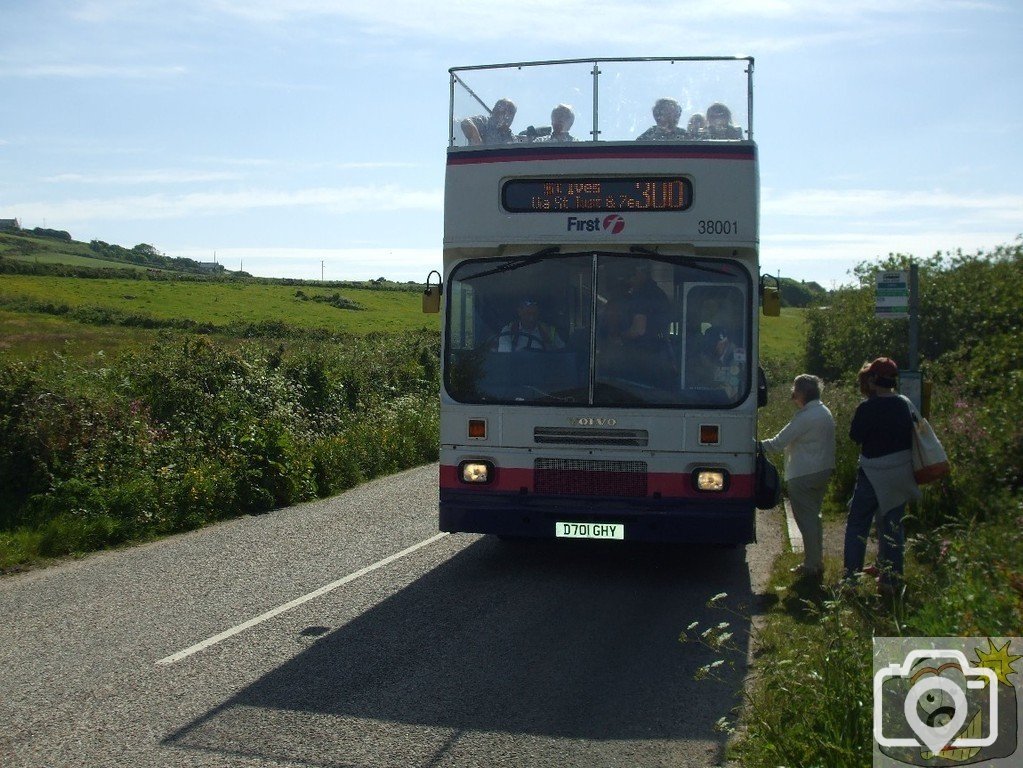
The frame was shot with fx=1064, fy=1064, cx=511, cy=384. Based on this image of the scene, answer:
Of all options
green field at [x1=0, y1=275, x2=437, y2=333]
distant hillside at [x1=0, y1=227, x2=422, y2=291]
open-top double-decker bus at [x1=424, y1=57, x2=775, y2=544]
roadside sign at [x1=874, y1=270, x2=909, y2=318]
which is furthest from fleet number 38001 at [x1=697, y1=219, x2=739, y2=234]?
distant hillside at [x1=0, y1=227, x2=422, y2=291]

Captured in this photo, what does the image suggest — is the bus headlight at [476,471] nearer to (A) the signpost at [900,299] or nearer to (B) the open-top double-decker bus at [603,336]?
(B) the open-top double-decker bus at [603,336]

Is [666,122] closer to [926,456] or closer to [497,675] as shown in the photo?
[926,456]

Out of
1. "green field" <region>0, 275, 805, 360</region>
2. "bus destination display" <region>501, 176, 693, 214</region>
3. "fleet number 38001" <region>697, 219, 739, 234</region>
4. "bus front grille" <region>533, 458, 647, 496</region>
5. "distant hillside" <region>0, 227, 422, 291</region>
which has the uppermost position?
"distant hillside" <region>0, 227, 422, 291</region>

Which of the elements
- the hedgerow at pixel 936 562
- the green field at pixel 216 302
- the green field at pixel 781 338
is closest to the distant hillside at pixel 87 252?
the green field at pixel 216 302

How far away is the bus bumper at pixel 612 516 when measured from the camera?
867 cm

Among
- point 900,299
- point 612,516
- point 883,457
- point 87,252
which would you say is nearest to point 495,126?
point 612,516

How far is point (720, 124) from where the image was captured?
9195mm

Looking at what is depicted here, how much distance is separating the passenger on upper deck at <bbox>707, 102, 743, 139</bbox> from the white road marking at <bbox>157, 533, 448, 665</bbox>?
4983 mm

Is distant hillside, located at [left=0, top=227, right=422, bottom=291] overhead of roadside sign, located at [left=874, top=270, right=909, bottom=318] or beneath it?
overhead

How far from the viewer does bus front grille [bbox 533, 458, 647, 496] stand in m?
8.77

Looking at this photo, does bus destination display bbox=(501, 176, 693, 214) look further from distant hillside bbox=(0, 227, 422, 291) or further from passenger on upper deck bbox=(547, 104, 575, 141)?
distant hillside bbox=(0, 227, 422, 291)

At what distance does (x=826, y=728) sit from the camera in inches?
182

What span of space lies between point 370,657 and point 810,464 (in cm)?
417

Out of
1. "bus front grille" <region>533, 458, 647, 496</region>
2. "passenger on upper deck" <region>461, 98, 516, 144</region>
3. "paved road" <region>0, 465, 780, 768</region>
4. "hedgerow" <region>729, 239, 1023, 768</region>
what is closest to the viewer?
"hedgerow" <region>729, 239, 1023, 768</region>
